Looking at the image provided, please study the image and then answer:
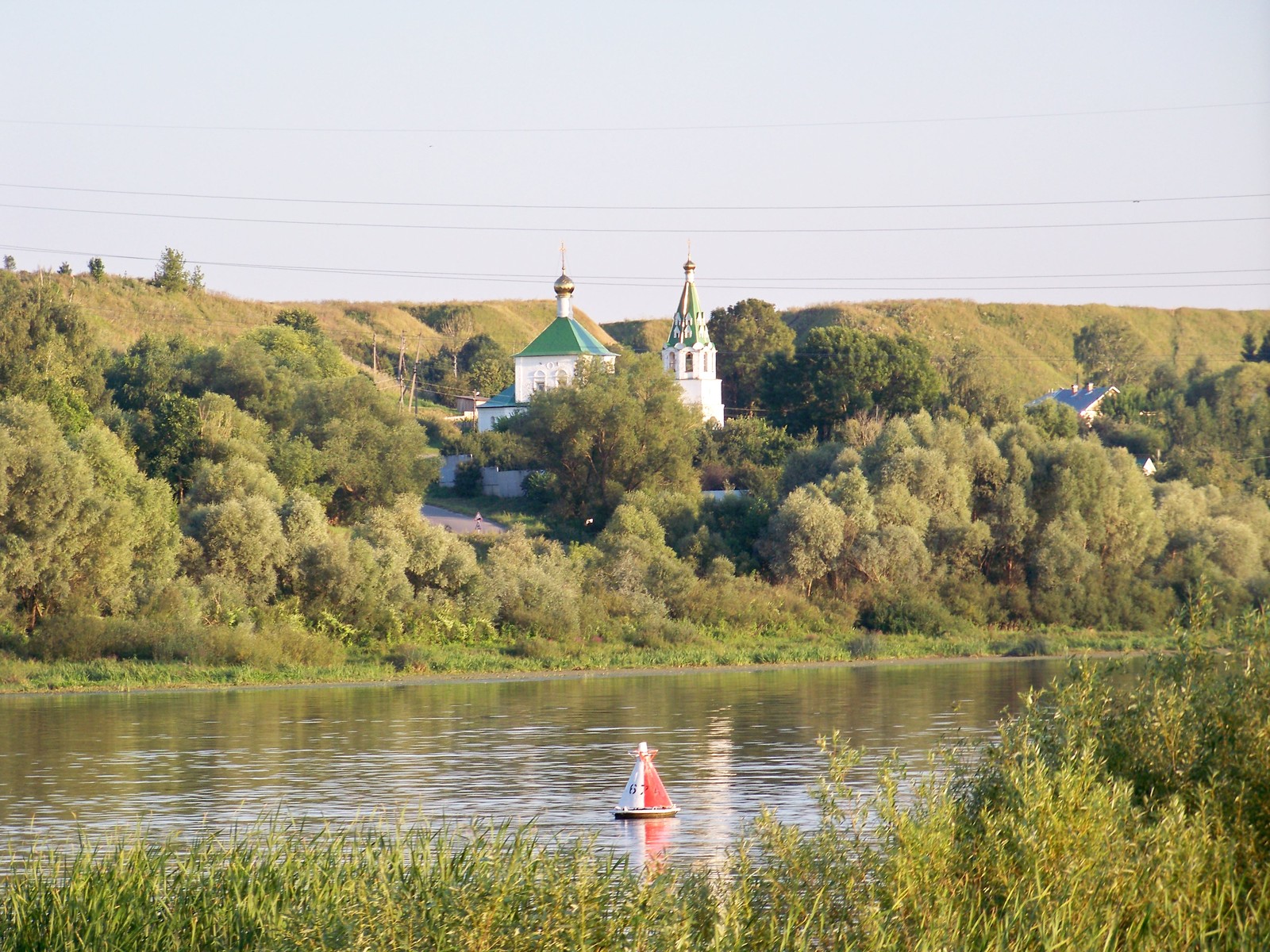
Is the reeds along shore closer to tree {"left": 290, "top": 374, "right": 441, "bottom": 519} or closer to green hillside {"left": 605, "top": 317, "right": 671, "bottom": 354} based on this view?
tree {"left": 290, "top": 374, "right": 441, "bottom": 519}

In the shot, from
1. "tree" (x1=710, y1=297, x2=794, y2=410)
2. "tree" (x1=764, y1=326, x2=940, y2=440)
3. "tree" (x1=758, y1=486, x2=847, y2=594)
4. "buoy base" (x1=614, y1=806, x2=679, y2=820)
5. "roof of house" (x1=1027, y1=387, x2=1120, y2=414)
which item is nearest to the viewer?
"buoy base" (x1=614, y1=806, x2=679, y2=820)

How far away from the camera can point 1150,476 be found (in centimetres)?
6656

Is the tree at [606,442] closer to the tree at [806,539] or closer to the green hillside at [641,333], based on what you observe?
the tree at [806,539]

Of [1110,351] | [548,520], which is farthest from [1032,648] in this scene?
[1110,351]

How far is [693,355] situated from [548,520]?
26.6 metres

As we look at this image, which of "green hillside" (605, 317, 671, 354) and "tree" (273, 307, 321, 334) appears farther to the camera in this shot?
"green hillside" (605, 317, 671, 354)

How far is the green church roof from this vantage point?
3356 inches

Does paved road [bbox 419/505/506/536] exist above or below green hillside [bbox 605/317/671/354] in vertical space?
below

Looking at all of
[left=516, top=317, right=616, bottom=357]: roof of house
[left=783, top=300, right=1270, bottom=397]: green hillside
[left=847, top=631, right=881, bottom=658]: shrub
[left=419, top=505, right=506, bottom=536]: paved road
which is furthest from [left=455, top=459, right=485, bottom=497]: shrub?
[left=783, top=300, right=1270, bottom=397]: green hillside

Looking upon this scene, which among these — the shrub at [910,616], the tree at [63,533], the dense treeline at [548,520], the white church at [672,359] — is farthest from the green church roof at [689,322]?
the tree at [63,533]

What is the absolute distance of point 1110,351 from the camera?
137 meters

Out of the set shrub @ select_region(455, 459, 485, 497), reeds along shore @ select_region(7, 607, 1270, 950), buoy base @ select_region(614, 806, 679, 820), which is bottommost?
buoy base @ select_region(614, 806, 679, 820)

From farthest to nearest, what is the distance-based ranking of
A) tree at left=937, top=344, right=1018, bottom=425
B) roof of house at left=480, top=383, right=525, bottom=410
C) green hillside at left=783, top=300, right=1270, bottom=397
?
green hillside at left=783, top=300, right=1270, bottom=397 → roof of house at left=480, top=383, right=525, bottom=410 → tree at left=937, top=344, right=1018, bottom=425

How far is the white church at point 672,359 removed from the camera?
8412 centimetres
